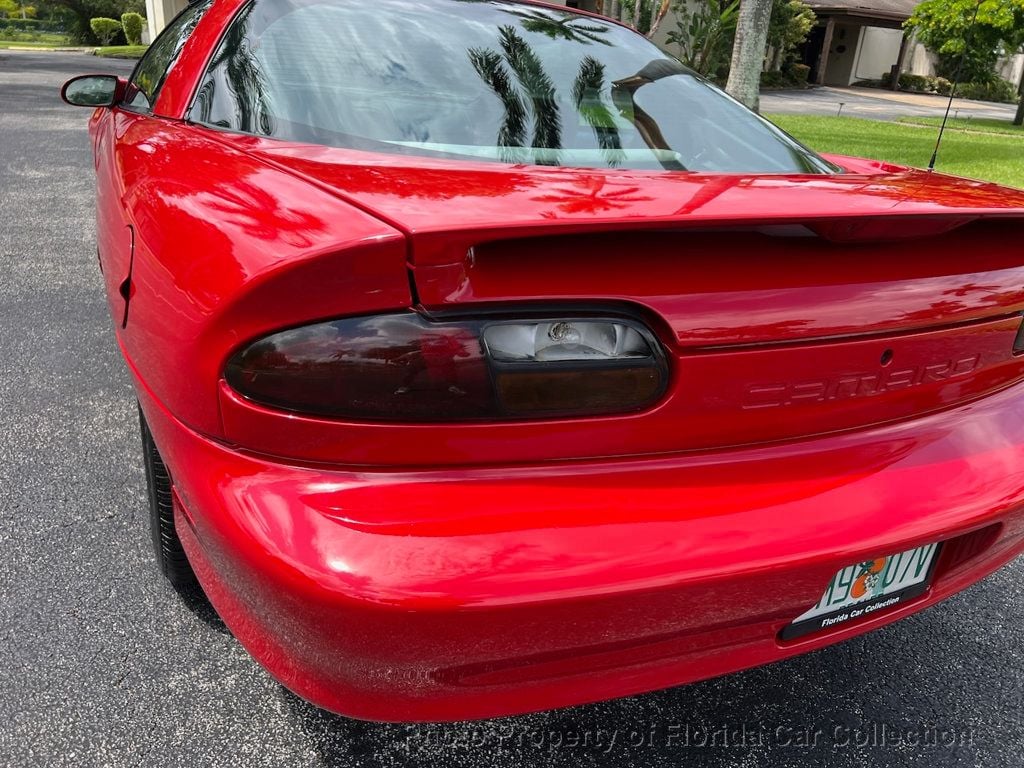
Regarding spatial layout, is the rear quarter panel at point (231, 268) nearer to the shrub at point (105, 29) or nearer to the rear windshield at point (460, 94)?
the rear windshield at point (460, 94)

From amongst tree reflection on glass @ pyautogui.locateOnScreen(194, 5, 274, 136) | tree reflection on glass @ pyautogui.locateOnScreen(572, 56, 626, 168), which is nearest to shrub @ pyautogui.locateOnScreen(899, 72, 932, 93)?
tree reflection on glass @ pyautogui.locateOnScreen(572, 56, 626, 168)

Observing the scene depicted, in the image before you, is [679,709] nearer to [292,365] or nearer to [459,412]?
[459,412]

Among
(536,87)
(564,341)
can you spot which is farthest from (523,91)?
(564,341)

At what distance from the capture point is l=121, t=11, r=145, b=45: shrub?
105 feet

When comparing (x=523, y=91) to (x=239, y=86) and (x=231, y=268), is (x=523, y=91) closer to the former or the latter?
(x=239, y=86)

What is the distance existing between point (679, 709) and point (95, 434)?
2.19 m

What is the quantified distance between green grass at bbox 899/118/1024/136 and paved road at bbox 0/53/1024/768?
1791 centimetres

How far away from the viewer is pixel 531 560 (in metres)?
1.11

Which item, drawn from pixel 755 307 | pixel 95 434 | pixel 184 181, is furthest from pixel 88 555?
pixel 755 307

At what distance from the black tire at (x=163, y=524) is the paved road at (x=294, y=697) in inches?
4.5

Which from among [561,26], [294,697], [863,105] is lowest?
[863,105]

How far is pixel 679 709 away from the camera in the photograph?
178cm

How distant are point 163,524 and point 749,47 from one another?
9652 millimetres

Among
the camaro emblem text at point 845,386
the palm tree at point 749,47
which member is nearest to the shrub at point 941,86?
the palm tree at point 749,47
